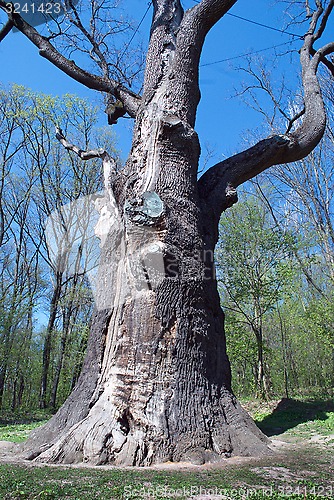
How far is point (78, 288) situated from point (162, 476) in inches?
522

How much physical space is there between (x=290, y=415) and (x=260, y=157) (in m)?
4.80

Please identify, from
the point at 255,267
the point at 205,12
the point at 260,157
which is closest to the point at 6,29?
the point at 205,12

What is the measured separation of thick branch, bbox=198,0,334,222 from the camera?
4898mm

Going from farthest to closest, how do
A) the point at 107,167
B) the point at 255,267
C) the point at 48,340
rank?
the point at 48,340 → the point at 255,267 → the point at 107,167

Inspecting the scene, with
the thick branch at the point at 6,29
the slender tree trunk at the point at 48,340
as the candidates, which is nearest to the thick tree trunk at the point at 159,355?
the thick branch at the point at 6,29

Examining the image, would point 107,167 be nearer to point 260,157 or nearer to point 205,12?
point 260,157

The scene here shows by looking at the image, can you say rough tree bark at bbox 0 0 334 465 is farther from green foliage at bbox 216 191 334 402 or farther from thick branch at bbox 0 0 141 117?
green foliage at bbox 216 191 334 402

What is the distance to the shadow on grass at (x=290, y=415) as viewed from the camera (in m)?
5.95

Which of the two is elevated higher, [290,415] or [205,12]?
[205,12]

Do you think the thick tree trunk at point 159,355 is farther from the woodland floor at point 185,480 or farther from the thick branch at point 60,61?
the thick branch at point 60,61

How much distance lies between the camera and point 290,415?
23.3 feet

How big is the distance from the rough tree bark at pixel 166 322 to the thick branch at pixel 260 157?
2 cm

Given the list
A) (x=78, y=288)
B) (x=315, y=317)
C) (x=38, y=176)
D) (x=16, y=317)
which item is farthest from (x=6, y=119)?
(x=315, y=317)

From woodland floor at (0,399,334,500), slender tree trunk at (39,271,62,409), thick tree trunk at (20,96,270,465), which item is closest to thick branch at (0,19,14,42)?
thick tree trunk at (20,96,270,465)
